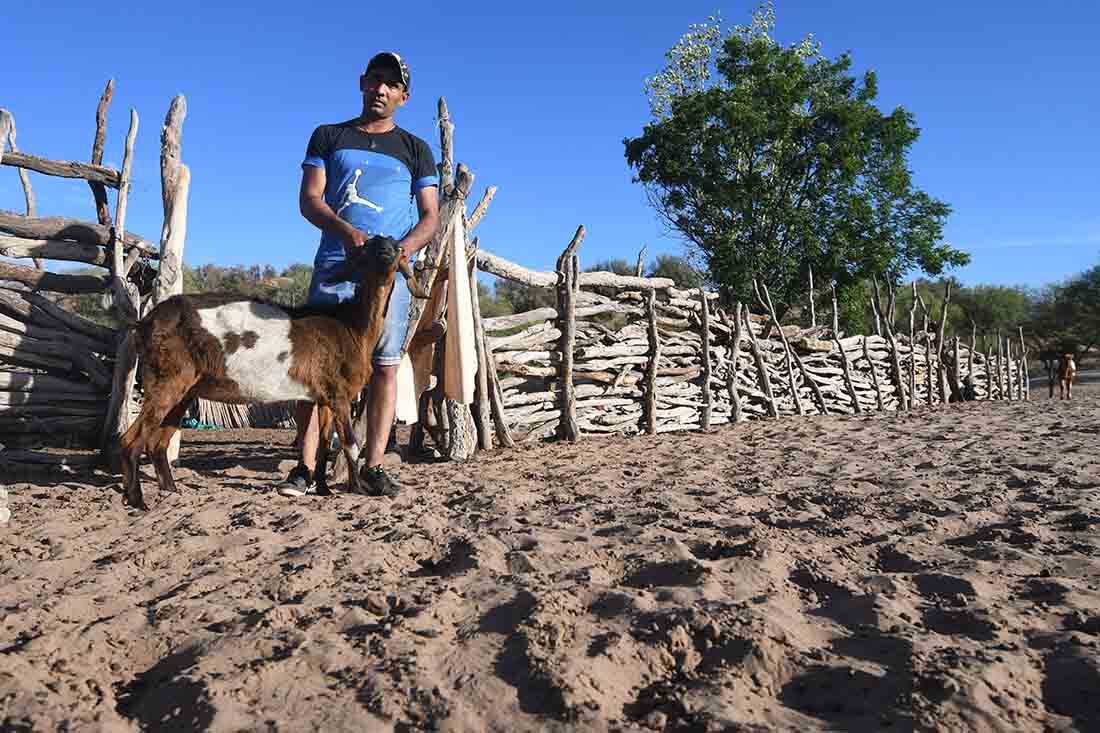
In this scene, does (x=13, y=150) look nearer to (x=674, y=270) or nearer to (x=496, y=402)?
(x=496, y=402)

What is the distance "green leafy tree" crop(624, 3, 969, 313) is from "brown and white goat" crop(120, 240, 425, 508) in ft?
51.1

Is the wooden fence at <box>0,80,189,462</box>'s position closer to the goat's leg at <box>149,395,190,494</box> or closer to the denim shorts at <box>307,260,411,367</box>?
the goat's leg at <box>149,395,190,494</box>

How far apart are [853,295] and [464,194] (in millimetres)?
17149

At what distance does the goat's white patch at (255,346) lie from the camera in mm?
3715

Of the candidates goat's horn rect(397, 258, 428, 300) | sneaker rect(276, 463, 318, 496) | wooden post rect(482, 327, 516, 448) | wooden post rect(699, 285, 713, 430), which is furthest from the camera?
wooden post rect(699, 285, 713, 430)

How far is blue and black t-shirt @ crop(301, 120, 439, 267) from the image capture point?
4.06 m

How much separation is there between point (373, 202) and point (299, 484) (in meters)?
1.55

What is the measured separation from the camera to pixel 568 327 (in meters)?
6.85

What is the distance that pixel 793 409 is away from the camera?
33.9 ft

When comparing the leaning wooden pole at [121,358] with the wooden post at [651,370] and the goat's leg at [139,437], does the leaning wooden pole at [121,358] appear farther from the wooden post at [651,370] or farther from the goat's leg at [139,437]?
the wooden post at [651,370]

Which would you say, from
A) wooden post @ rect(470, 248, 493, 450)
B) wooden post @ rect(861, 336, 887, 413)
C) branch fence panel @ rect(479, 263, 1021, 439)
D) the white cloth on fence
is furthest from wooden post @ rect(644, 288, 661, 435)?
wooden post @ rect(861, 336, 887, 413)

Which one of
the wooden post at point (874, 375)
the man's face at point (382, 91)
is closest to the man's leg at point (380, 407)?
the man's face at point (382, 91)

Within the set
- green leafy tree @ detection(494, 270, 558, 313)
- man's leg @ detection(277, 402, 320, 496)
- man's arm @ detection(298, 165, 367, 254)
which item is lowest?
man's leg @ detection(277, 402, 320, 496)

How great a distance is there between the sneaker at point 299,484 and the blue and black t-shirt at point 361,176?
112cm
